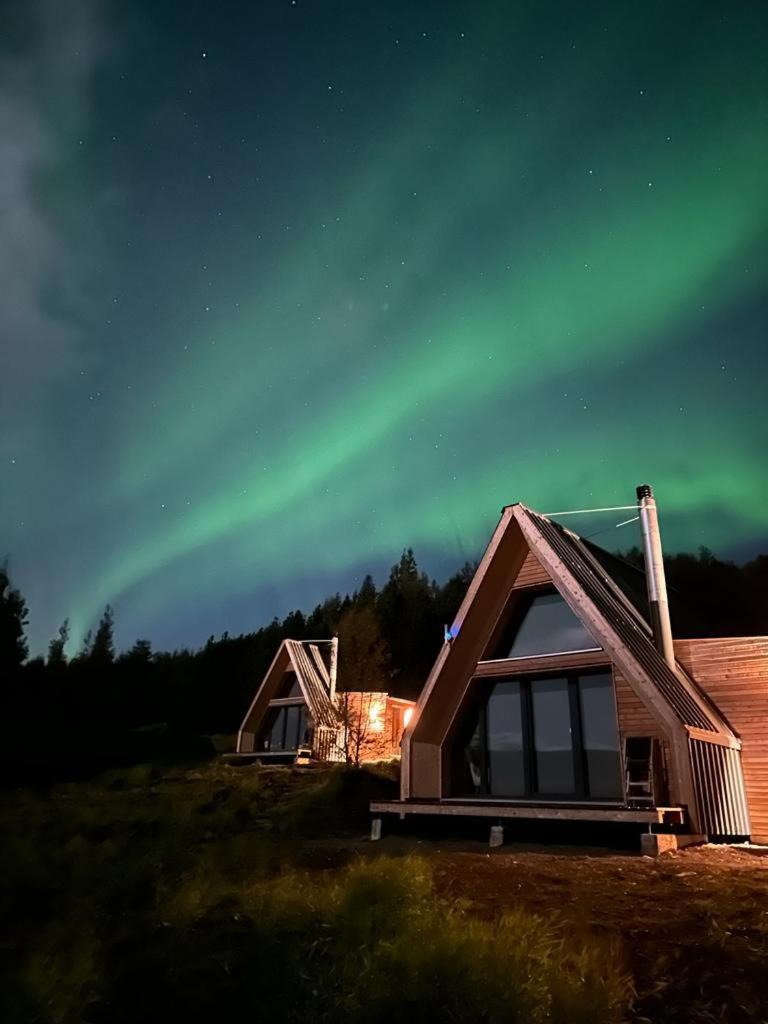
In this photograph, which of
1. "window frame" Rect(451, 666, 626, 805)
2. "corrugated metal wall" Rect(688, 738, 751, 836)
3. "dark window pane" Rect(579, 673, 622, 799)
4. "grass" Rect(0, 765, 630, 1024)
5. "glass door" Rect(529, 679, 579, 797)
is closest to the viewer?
"grass" Rect(0, 765, 630, 1024)

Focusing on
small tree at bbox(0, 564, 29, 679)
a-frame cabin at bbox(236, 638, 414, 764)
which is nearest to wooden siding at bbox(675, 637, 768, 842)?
a-frame cabin at bbox(236, 638, 414, 764)

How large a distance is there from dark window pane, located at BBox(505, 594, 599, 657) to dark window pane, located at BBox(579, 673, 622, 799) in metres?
0.79

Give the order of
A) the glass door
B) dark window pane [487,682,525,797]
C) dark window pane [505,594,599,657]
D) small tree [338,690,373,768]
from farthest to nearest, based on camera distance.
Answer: small tree [338,690,373,768] → dark window pane [487,682,525,797] → dark window pane [505,594,599,657] → the glass door

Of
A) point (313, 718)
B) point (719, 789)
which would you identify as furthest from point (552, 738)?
point (313, 718)

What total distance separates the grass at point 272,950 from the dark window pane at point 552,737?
6.98 meters

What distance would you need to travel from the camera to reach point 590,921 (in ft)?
18.3

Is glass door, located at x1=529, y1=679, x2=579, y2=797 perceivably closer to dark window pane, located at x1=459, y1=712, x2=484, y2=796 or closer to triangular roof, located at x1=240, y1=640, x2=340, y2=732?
dark window pane, located at x1=459, y1=712, x2=484, y2=796

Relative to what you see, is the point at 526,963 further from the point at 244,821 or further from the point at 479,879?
the point at 244,821

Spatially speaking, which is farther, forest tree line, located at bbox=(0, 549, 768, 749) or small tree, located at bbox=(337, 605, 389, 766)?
forest tree line, located at bbox=(0, 549, 768, 749)

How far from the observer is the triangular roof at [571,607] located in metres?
12.4

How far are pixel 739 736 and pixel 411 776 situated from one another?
648 cm

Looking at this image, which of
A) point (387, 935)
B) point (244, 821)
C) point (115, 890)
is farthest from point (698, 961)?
point (244, 821)

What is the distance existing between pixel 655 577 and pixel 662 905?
8.60 meters

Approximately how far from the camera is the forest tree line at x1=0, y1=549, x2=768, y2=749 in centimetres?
3572
